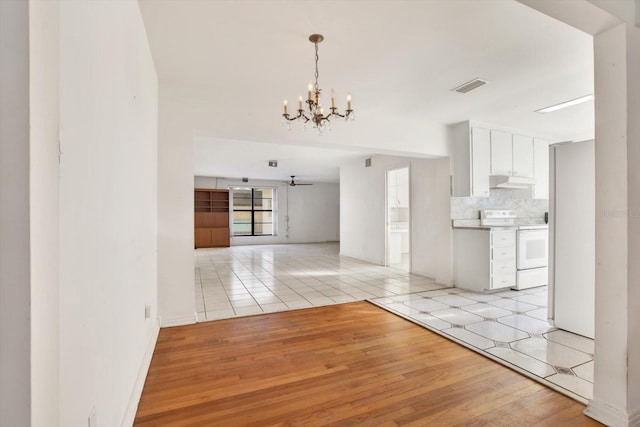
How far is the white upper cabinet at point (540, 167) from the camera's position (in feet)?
16.9

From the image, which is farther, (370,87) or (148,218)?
(370,87)

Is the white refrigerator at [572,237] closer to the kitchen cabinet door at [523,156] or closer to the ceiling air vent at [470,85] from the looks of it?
the ceiling air vent at [470,85]

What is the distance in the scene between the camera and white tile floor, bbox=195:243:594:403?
236cm

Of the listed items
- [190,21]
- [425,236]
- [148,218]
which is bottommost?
[425,236]

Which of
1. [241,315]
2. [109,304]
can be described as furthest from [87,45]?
[241,315]

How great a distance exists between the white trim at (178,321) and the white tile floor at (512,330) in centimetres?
217

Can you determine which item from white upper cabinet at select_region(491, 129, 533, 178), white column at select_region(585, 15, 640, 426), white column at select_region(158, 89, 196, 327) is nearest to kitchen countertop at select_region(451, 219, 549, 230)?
white upper cabinet at select_region(491, 129, 533, 178)

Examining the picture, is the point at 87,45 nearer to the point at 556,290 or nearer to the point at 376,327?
the point at 376,327

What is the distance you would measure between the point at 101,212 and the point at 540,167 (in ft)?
20.3

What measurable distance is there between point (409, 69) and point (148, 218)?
105 inches

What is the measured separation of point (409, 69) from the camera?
289cm

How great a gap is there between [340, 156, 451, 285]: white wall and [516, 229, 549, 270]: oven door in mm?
981

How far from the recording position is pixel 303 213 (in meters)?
11.8

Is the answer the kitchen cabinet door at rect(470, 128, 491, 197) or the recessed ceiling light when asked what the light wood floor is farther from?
the recessed ceiling light
